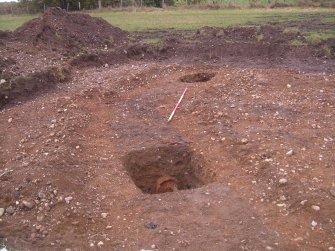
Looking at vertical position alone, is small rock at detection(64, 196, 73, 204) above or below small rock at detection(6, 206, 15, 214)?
above

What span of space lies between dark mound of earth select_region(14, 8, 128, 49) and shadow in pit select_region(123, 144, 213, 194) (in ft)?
20.8

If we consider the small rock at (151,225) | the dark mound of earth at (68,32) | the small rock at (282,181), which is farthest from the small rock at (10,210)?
the dark mound of earth at (68,32)

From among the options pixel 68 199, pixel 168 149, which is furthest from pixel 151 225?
pixel 168 149

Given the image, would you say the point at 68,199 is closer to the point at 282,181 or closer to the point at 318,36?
the point at 282,181

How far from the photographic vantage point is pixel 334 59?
34.5 feet

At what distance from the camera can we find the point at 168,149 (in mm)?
7074

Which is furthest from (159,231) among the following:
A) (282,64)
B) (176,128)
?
(282,64)

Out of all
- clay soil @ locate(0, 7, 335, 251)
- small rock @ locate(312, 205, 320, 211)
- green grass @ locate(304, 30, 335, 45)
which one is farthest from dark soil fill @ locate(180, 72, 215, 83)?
small rock @ locate(312, 205, 320, 211)

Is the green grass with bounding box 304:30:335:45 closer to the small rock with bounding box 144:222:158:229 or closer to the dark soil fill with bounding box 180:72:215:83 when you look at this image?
the dark soil fill with bounding box 180:72:215:83

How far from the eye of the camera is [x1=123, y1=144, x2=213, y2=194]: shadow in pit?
694 cm

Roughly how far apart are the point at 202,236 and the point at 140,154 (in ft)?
7.72

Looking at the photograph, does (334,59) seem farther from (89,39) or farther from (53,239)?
(53,239)

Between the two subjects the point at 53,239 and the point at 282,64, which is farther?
the point at 282,64

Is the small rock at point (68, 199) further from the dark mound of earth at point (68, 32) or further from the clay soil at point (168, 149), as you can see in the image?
the dark mound of earth at point (68, 32)
